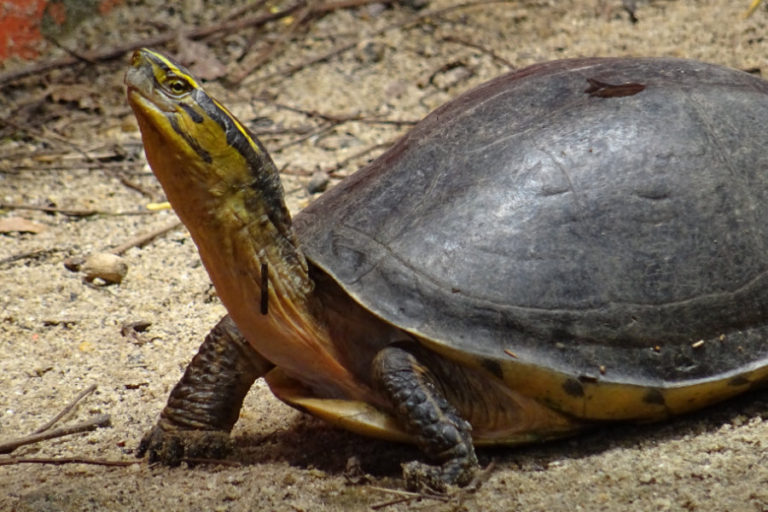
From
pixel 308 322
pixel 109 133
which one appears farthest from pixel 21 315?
pixel 109 133

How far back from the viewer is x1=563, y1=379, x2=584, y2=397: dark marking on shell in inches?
117

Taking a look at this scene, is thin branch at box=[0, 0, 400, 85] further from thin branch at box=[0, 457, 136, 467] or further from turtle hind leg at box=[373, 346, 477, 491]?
turtle hind leg at box=[373, 346, 477, 491]

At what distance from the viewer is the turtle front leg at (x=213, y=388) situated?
136 inches

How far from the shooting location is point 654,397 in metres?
3.03

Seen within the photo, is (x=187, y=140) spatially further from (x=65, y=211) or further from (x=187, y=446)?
(x=65, y=211)

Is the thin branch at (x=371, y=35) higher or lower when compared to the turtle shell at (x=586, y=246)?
lower

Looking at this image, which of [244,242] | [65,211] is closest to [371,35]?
[65,211]

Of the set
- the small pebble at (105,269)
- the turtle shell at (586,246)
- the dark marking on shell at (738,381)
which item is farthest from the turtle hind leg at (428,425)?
the small pebble at (105,269)

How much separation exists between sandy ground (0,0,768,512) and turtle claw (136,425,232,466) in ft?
0.18

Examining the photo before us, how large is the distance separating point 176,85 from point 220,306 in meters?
1.88

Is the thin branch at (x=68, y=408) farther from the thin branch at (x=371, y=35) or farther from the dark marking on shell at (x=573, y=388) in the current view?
the thin branch at (x=371, y=35)

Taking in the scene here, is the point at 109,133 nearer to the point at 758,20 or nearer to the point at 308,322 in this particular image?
the point at 308,322

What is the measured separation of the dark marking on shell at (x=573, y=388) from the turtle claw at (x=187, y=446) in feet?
4.04

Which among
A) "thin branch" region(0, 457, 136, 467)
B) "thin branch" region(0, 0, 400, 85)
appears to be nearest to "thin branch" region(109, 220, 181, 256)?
"thin branch" region(0, 457, 136, 467)
